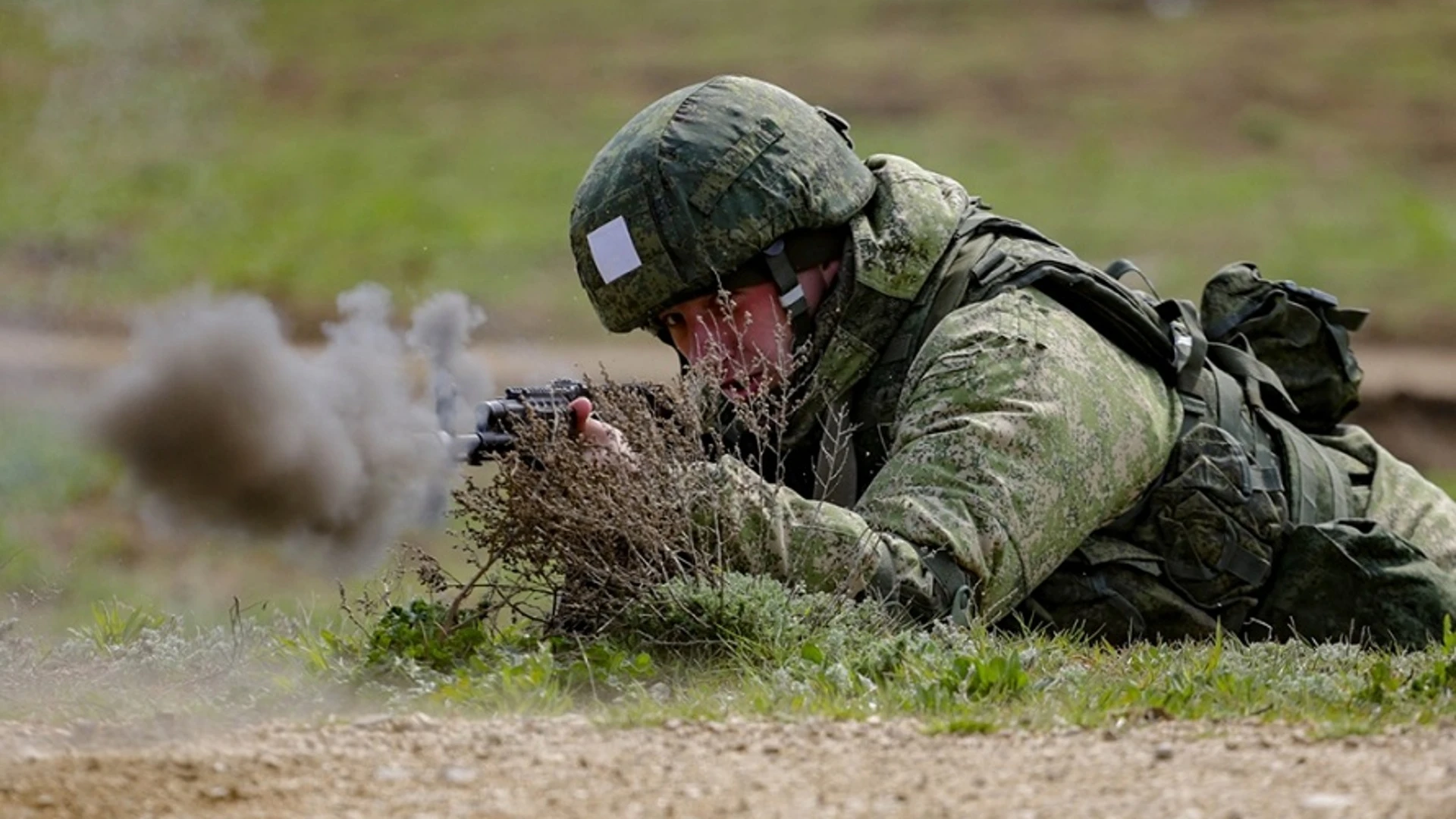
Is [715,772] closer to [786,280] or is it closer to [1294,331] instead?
[786,280]

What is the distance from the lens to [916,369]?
5.73 metres

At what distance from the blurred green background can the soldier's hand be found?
6988 millimetres

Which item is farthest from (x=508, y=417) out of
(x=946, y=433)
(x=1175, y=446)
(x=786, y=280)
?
(x=1175, y=446)

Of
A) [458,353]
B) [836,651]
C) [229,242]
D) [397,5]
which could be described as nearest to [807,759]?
[836,651]

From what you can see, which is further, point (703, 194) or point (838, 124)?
point (838, 124)

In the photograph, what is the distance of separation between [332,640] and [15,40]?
25.7 metres

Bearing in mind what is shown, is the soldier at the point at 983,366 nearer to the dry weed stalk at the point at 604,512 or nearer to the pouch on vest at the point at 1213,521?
the pouch on vest at the point at 1213,521

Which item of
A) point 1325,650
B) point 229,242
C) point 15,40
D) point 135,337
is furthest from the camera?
point 15,40

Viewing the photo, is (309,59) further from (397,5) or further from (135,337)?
(135,337)

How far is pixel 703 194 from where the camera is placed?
594cm

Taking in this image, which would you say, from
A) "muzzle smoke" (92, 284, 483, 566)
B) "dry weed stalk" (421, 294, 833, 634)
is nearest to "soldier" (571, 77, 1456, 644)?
"dry weed stalk" (421, 294, 833, 634)

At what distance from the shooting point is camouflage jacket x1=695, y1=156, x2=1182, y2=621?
5348mm

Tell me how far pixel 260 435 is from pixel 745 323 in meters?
1.42

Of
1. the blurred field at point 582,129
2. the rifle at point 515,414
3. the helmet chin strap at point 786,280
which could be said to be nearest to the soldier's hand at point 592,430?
the rifle at point 515,414
